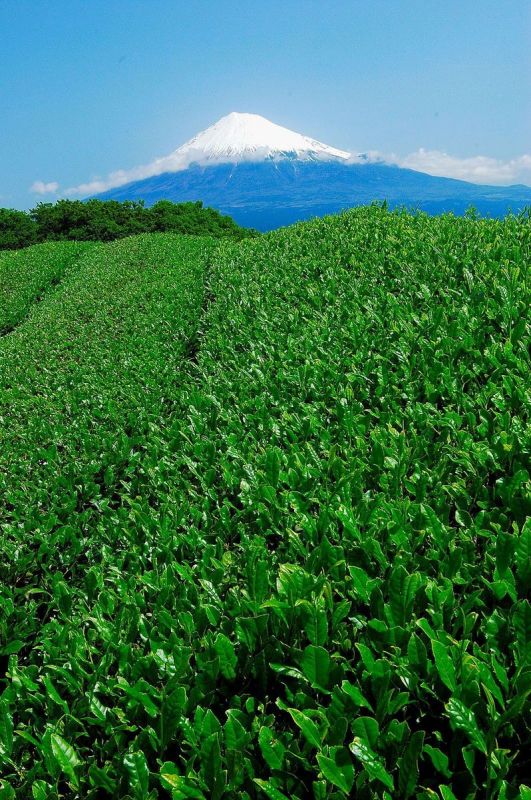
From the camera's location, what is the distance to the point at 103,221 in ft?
117

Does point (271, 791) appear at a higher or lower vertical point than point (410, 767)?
lower

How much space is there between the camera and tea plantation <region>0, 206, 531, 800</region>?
1604 millimetres

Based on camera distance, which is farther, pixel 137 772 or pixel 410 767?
pixel 137 772

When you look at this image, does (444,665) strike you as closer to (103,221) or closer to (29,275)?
(29,275)

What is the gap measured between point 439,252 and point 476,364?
3306mm

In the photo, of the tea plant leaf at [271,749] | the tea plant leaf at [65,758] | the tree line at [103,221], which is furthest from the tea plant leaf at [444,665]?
the tree line at [103,221]

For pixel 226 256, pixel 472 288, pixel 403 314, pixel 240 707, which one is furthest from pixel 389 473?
Answer: pixel 226 256

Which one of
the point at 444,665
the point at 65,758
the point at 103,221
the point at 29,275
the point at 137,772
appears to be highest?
the point at 103,221

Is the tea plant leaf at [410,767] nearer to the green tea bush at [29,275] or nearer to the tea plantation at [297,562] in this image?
the tea plantation at [297,562]

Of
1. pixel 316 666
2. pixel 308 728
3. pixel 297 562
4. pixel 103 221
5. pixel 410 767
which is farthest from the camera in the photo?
pixel 103 221

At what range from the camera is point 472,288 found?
559 centimetres

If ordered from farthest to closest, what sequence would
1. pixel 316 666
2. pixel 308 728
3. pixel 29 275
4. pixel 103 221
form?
1. pixel 103 221
2. pixel 29 275
3. pixel 316 666
4. pixel 308 728

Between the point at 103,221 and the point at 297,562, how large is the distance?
36603 millimetres

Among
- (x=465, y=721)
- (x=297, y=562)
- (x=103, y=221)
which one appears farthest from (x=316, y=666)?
(x=103, y=221)
